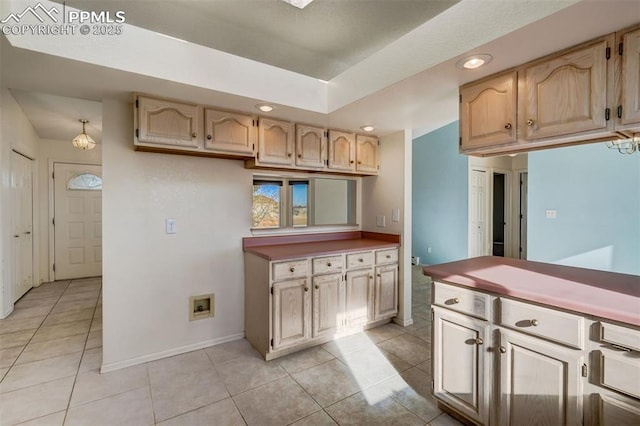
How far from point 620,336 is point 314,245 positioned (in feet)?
7.41

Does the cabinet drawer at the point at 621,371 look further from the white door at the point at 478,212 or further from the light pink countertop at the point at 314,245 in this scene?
the white door at the point at 478,212

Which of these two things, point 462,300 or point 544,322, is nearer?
point 544,322

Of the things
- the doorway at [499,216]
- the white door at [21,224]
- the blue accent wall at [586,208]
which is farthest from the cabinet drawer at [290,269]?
the doorway at [499,216]

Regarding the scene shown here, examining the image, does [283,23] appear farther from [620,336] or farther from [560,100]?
[620,336]

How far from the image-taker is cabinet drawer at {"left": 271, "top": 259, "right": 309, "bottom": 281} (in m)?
2.44

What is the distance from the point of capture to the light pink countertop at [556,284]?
3.88 feet

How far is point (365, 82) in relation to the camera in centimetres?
216

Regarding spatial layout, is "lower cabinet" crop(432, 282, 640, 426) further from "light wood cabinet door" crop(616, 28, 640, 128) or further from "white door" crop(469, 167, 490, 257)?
"white door" crop(469, 167, 490, 257)

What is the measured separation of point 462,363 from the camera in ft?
5.44

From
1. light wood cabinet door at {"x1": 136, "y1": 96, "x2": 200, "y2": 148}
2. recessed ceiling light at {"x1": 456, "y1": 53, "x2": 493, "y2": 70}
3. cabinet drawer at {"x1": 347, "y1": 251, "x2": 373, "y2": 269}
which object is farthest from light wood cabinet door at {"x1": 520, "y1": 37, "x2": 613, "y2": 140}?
light wood cabinet door at {"x1": 136, "y1": 96, "x2": 200, "y2": 148}

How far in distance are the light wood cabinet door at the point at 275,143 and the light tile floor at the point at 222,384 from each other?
1.71 m

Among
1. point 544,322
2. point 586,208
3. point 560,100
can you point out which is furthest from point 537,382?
point 586,208

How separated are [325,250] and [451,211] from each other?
416cm

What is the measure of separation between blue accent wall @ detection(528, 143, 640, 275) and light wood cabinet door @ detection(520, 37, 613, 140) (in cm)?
343
